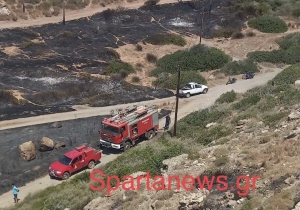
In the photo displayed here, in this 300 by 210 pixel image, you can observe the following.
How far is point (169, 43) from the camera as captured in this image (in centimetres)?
6956

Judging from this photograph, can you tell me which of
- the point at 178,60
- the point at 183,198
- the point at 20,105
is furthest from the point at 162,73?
the point at 183,198

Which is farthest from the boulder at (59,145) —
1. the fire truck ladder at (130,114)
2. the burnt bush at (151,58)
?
the burnt bush at (151,58)

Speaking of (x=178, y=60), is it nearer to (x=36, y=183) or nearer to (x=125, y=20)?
(x=125, y=20)

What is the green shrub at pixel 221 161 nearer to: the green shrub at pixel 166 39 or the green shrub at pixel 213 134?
the green shrub at pixel 213 134

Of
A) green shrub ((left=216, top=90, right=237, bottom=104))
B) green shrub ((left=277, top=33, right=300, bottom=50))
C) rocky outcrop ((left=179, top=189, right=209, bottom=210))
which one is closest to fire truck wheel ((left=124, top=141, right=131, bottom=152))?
green shrub ((left=216, top=90, right=237, bottom=104))

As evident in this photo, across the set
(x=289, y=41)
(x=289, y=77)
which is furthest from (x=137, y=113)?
(x=289, y=41)

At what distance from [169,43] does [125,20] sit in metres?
14.9

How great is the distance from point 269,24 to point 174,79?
3003cm

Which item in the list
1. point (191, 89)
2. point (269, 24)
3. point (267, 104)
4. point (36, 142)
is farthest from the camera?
point (269, 24)

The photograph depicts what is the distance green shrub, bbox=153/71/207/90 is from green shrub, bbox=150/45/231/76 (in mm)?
3390

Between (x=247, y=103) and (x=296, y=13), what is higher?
(x=247, y=103)

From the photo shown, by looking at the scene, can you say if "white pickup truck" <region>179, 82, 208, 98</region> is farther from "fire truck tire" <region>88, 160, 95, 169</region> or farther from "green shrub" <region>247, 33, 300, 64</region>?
"fire truck tire" <region>88, 160, 95, 169</region>

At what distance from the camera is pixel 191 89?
4900 centimetres

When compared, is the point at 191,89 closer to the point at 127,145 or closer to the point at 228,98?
the point at 228,98
